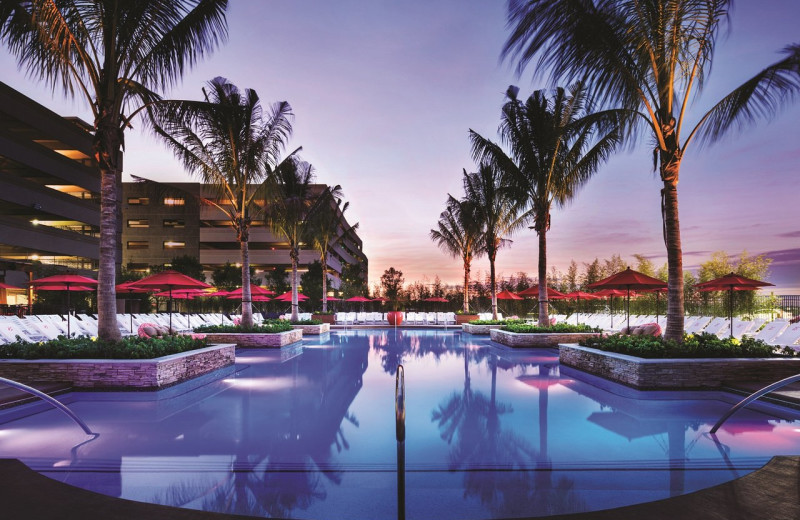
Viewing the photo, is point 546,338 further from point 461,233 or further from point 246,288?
point 461,233

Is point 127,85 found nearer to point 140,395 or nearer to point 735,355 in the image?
point 140,395

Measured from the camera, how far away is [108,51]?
817cm

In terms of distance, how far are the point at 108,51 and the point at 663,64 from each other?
33.8 feet

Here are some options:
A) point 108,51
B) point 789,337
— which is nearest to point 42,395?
point 108,51

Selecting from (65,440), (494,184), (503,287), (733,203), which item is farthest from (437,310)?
(65,440)

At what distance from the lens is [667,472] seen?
366 centimetres

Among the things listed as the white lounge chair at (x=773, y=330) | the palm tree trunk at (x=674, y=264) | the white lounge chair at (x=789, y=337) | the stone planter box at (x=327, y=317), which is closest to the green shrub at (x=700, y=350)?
the palm tree trunk at (x=674, y=264)

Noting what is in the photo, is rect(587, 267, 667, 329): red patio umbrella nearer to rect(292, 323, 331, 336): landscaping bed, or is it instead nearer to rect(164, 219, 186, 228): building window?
rect(292, 323, 331, 336): landscaping bed

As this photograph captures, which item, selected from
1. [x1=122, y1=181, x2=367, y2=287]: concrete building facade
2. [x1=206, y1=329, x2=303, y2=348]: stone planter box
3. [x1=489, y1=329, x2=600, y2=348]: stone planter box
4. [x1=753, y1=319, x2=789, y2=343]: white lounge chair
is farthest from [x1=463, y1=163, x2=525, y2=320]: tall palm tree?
[x1=122, y1=181, x2=367, y2=287]: concrete building facade

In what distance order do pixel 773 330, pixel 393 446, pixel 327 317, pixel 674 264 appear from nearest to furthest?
pixel 393 446
pixel 674 264
pixel 773 330
pixel 327 317

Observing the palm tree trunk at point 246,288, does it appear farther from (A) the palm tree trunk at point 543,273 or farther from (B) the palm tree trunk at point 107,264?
(A) the palm tree trunk at point 543,273

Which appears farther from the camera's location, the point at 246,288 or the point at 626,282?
the point at 246,288

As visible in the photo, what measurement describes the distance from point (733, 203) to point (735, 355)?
15.7m

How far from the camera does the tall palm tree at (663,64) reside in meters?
7.46
